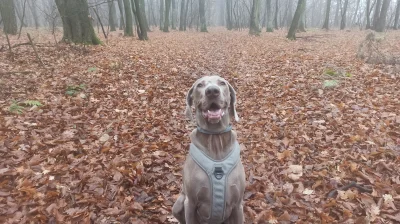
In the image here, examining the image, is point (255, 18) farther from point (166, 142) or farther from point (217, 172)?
point (217, 172)

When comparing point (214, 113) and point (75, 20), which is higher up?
point (75, 20)

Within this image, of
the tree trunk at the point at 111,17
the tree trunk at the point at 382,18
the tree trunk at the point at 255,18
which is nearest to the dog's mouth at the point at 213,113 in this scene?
the tree trunk at the point at 111,17

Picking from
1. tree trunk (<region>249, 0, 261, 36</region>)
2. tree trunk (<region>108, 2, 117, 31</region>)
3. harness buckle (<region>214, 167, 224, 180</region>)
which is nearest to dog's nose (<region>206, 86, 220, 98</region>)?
harness buckle (<region>214, 167, 224, 180</region>)

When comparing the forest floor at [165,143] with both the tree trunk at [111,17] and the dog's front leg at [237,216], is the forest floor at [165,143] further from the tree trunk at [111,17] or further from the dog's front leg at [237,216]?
the tree trunk at [111,17]

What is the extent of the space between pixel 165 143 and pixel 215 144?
2867 mm

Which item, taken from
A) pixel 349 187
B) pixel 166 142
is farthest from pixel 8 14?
pixel 349 187

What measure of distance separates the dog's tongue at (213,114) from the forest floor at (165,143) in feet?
5.88

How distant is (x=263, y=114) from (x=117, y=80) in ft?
14.7

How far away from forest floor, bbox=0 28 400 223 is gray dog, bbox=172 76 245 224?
109 cm

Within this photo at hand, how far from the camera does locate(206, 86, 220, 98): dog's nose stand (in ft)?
9.68

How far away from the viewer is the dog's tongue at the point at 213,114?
2906 mm

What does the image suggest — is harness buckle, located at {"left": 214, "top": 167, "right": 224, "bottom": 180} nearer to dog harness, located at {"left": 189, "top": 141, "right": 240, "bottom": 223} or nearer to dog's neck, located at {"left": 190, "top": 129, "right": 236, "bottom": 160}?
dog harness, located at {"left": 189, "top": 141, "right": 240, "bottom": 223}

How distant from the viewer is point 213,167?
113 inches

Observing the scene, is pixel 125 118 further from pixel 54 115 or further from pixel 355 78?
pixel 355 78
